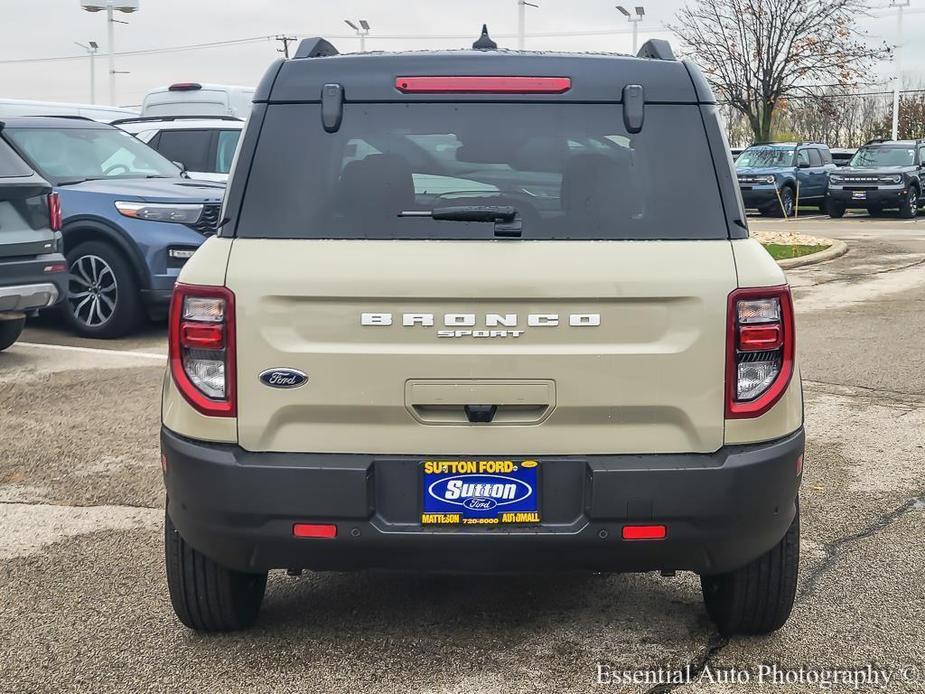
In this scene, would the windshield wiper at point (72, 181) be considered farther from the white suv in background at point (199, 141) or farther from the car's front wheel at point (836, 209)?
the car's front wheel at point (836, 209)

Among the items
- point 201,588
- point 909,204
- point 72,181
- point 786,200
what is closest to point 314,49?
point 201,588

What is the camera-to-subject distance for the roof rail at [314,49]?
12.2ft

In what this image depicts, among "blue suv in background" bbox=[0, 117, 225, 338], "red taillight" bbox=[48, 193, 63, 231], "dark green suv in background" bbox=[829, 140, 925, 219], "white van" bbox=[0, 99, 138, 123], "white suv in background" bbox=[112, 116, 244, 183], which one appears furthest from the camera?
"dark green suv in background" bbox=[829, 140, 925, 219]

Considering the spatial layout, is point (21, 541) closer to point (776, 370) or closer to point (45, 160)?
point (776, 370)

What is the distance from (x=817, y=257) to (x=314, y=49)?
1432 cm

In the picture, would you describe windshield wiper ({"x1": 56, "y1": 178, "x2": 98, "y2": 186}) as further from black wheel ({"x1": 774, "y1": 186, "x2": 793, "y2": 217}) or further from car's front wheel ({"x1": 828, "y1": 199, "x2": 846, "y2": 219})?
car's front wheel ({"x1": 828, "y1": 199, "x2": 846, "y2": 219})

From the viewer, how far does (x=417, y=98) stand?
11.2 feet

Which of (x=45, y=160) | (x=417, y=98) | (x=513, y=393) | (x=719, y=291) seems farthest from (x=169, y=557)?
(x=45, y=160)

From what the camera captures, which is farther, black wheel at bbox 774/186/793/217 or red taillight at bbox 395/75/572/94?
black wheel at bbox 774/186/793/217

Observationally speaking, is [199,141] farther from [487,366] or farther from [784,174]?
[784,174]

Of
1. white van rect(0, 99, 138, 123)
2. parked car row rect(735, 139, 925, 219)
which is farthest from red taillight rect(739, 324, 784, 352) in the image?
parked car row rect(735, 139, 925, 219)

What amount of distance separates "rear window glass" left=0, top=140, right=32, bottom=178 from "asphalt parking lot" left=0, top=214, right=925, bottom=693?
272 centimetres

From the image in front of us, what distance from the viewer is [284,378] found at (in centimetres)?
323

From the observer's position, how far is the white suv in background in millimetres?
13203
